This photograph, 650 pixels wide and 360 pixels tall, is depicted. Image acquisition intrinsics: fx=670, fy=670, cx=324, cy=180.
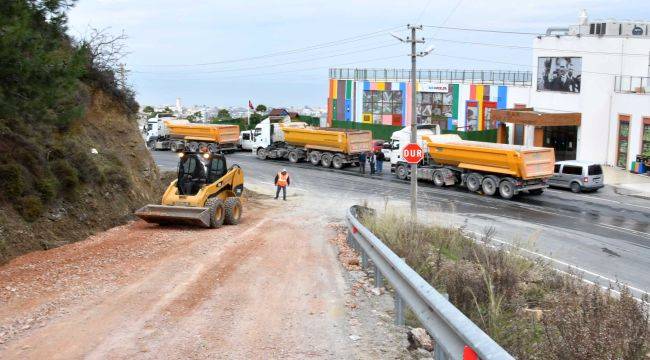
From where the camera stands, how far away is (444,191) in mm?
33656

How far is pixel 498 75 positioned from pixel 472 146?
23102mm

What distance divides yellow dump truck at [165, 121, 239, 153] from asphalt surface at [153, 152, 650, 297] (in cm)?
799

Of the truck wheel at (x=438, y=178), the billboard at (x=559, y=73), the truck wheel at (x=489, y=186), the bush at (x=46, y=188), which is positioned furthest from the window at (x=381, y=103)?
the bush at (x=46, y=188)

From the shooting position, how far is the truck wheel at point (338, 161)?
41.8 meters

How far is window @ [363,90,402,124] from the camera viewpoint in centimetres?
6312

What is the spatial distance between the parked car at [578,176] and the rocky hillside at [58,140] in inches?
827

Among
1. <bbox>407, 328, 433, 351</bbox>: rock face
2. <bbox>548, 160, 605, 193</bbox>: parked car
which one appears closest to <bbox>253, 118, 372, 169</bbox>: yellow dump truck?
<bbox>548, 160, 605, 193</bbox>: parked car

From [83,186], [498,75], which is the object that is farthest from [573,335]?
[498,75]

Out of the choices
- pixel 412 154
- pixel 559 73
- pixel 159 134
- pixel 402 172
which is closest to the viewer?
pixel 412 154

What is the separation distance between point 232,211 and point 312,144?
83.4 feet

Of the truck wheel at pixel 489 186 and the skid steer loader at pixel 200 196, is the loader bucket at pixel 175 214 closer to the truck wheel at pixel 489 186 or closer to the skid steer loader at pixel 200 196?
the skid steer loader at pixel 200 196

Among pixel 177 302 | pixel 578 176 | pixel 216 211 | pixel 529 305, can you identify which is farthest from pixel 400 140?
pixel 177 302

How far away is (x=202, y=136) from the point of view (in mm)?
50062

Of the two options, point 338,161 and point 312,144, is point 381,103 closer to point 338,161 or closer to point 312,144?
point 312,144
